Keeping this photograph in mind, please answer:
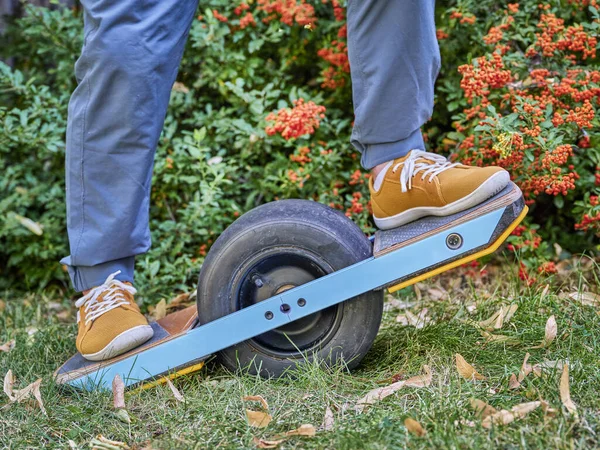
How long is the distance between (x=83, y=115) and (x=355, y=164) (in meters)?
1.38

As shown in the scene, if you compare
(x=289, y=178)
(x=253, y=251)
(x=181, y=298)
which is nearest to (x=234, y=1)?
(x=289, y=178)

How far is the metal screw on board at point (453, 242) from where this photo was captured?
181 centimetres

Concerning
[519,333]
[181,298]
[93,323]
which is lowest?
[181,298]

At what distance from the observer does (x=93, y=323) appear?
1.97 meters

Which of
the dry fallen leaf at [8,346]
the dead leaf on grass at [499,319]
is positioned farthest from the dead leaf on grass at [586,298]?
the dry fallen leaf at [8,346]

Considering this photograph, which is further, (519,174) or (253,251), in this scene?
(519,174)

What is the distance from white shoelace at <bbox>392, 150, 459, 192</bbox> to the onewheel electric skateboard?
116mm

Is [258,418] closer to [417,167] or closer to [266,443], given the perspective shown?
[266,443]

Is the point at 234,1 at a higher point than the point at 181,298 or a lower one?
higher

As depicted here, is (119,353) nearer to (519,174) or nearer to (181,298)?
(181,298)

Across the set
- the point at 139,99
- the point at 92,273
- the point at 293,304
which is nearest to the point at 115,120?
the point at 139,99

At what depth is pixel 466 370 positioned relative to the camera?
176cm

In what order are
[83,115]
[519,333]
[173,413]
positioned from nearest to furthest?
[173,413]
[83,115]
[519,333]

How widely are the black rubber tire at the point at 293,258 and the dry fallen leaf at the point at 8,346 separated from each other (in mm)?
795
